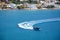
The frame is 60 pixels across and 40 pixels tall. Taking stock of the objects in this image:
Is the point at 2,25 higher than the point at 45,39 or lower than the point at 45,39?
higher

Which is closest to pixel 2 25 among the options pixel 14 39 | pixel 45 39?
pixel 14 39

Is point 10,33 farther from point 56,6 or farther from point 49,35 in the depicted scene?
point 56,6

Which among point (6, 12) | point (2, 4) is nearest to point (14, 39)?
point (6, 12)

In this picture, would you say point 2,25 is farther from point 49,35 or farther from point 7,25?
point 49,35

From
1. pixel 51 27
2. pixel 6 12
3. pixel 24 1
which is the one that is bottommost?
pixel 51 27

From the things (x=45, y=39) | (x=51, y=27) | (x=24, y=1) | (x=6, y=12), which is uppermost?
(x=24, y=1)

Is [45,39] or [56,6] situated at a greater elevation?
[56,6]
